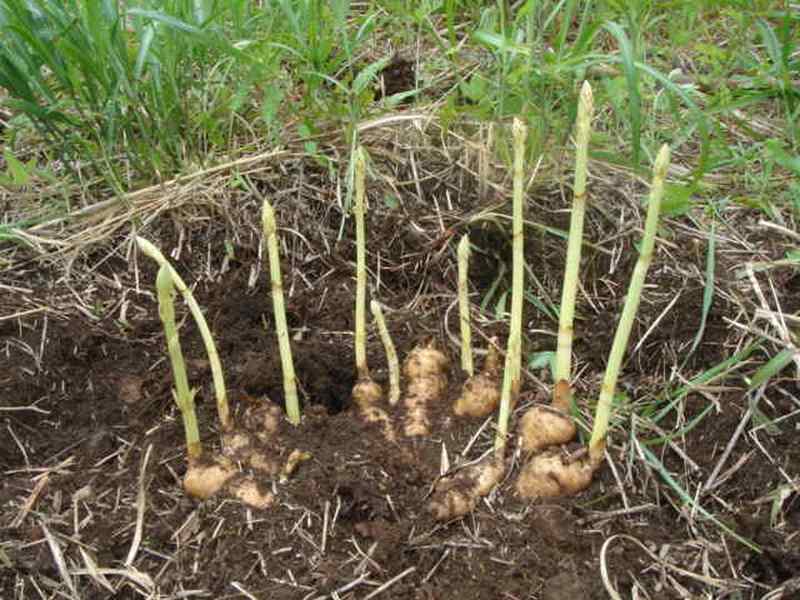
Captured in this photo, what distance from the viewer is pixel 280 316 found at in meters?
1.63

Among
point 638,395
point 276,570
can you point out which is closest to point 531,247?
point 638,395

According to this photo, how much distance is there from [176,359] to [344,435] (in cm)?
35

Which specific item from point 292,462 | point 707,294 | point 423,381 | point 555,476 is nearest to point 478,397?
point 423,381

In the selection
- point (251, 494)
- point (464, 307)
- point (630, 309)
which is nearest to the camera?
point (630, 309)

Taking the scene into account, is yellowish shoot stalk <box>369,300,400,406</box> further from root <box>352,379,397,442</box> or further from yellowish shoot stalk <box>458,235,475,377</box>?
yellowish shoot stalk <box>458,235,475,377</box>

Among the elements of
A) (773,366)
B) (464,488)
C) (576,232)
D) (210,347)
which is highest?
(576,232)

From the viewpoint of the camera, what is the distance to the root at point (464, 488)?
154 centimetres

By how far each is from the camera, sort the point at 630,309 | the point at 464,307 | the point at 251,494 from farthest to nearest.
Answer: the point at 464,307
the point at 251,494
the point at 630,309

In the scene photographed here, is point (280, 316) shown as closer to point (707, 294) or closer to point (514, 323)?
point (514, 323)

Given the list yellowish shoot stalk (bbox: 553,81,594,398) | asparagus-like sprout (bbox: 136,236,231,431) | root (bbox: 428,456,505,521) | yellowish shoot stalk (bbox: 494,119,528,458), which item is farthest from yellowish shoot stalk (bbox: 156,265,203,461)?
yellowish shoot stalk (bbox: 553,81,594,398)

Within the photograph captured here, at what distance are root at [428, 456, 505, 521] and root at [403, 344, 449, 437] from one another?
136 millimetres

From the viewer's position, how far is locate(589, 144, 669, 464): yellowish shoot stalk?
139cm

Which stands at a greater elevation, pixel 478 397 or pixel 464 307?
pixel 464 307

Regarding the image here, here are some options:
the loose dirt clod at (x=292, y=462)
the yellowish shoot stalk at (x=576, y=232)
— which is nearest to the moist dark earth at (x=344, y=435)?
the loose dirt clod at (x=292, y=462)
